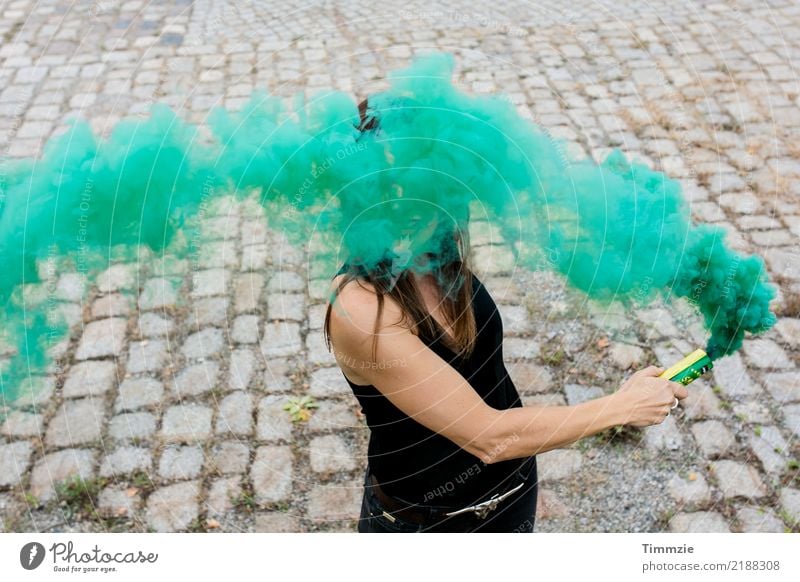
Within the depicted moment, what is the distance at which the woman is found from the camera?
1895mm

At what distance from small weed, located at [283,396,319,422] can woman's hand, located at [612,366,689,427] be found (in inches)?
79.3

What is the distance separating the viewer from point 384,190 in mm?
1949

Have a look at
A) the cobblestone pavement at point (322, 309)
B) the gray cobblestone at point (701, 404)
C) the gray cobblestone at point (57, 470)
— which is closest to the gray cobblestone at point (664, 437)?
the cobblestone pavement at point (322, 309)

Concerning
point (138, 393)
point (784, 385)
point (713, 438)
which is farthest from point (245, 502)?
point (784, 385)

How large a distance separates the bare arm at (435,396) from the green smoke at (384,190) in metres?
0.15

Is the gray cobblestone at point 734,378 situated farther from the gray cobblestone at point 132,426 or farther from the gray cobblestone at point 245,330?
the gray cobblestone at point 132,426

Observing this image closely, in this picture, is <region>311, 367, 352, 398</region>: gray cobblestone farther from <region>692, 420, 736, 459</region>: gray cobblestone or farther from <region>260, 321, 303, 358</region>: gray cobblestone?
<region>692, 420, 736, 459</region>: gray cobblestone

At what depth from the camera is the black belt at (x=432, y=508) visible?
2.37 m

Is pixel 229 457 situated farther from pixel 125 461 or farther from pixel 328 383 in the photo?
pixel 328 383

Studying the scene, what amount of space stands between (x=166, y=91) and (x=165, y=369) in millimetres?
2702

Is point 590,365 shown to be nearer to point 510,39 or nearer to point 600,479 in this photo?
point 600,479

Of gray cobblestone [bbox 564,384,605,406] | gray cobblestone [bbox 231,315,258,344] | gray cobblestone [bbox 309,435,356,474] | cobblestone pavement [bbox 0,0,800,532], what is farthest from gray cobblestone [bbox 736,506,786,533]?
gray cobblestone [bbox 231,315,258,344]

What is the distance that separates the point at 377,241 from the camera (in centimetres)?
194
